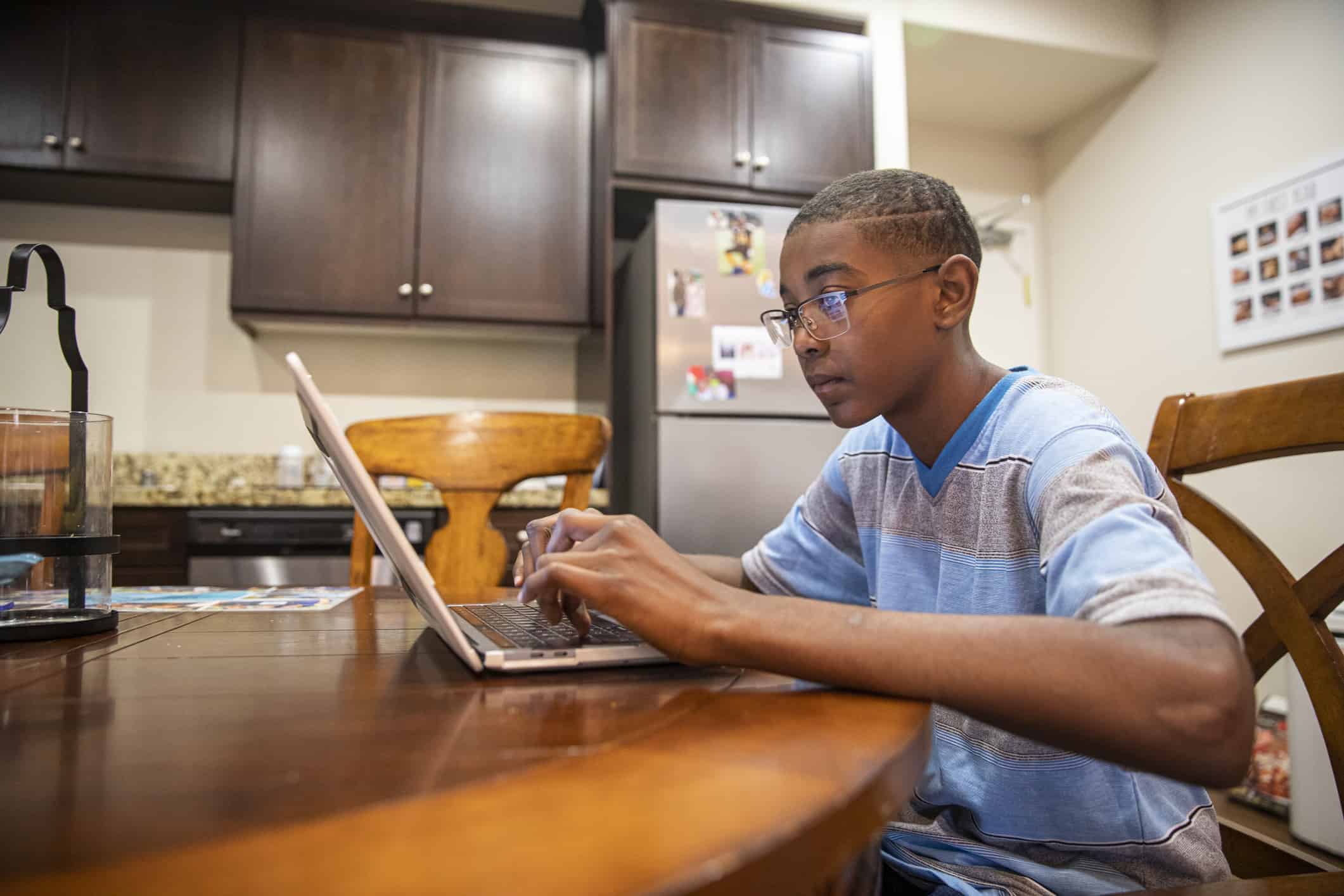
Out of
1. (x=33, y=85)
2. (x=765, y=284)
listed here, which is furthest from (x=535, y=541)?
(x=33, y=85)

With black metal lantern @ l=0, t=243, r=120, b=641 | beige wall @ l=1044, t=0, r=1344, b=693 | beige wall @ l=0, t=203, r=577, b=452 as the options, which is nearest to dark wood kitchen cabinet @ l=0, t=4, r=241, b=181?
beige wall @ l=0, t=203, r=577, b=452

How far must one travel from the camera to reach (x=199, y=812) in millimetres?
287

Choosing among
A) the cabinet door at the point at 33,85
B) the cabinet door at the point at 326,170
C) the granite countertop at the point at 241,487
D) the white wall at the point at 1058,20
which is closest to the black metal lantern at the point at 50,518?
the granite countertop at the point at 241,487

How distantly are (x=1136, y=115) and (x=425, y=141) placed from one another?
2.82 m

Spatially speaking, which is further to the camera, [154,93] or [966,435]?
[154,93]

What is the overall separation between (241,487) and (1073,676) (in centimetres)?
252

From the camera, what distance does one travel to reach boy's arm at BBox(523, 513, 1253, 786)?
0.44 metres

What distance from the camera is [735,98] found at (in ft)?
9.23

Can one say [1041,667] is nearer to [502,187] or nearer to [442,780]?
[442,780]

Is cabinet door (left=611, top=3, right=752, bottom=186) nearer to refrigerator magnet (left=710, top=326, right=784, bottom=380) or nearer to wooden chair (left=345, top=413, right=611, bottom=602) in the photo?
refrigerator magnet (left=710, top=326, right=784, bottom=380)

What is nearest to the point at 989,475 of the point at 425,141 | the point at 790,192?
the point at 790,192

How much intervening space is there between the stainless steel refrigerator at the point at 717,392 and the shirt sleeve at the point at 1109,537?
6.08 ft

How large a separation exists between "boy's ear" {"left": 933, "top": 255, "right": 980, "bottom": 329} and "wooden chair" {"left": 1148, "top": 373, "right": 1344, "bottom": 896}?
25 centimetres

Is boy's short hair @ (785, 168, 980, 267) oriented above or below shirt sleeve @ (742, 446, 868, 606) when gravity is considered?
above
